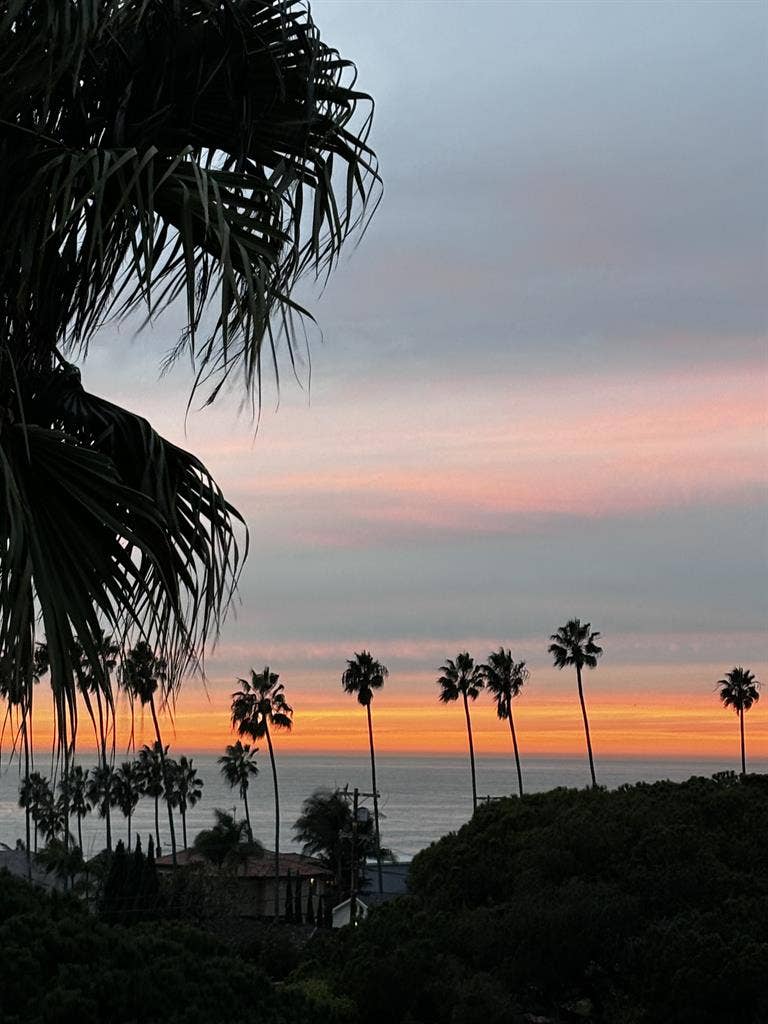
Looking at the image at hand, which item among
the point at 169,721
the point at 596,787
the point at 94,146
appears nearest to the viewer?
the point at 169,721

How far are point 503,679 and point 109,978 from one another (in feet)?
253

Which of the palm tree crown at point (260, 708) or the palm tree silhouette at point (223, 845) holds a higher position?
the palm tree crown at point (260, 708)

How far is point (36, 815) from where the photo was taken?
102625 mm

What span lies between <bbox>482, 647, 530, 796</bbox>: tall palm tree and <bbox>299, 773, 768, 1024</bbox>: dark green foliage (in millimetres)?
66289

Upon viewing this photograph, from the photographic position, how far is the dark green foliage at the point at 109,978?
6.17 metres

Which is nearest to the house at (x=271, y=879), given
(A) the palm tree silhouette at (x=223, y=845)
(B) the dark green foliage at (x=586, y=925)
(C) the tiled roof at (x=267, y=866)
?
(C) the tiled roof at (x=267, y=866)

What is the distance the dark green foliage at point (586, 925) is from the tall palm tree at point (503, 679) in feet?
217

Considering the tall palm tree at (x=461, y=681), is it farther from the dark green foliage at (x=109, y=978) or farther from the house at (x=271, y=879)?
the dark green foliage at (x=109, y=978)

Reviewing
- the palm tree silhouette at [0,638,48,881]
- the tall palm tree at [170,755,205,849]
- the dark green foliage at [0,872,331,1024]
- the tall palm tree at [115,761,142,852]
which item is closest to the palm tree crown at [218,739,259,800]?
the tall palm tree at [170,755,205,849]

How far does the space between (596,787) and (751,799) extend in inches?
91.3

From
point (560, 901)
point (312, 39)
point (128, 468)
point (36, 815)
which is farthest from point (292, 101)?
point (36, 815)

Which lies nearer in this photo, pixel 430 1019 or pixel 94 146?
pixel 94 146

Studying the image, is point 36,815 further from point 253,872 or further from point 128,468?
point 128,468

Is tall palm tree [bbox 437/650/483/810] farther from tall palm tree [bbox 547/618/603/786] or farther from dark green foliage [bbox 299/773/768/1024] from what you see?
dark green foliage [bbox 299/773/768/1024]
